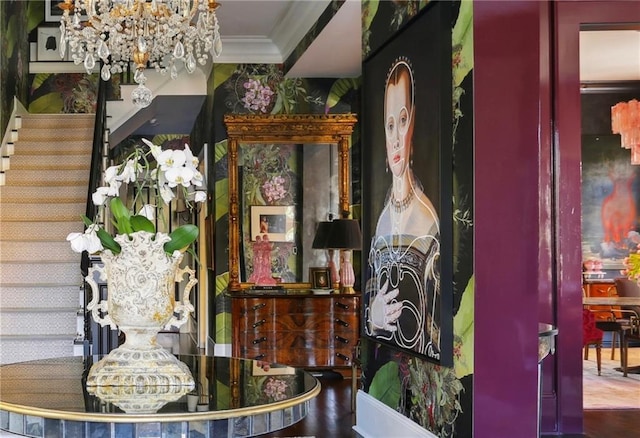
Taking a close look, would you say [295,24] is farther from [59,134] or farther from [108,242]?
[108,242]

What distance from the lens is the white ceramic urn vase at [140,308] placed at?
2.49 m

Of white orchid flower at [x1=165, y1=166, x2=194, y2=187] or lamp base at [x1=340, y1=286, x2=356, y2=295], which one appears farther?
lamp base at [x1=340, y1=286, x2=356, y2=295]

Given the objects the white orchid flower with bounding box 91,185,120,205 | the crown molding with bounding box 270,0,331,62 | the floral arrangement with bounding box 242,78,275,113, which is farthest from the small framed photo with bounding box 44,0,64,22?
the white orchid flower with bounding box 91,185,120,205

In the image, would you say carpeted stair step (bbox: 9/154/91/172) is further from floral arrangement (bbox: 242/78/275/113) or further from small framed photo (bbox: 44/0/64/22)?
small framed photo (bbox: 44/0/64/22)

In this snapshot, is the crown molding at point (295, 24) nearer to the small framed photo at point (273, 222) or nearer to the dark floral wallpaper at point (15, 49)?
the small framed photo at point (273, 222)

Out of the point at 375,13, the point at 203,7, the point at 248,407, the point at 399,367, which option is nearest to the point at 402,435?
the point at 399,367

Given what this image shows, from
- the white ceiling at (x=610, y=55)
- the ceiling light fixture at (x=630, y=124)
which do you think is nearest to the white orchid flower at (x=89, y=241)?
the white ceiling at (x=610, y=55)

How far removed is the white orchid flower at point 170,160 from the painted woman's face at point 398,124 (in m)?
1.70

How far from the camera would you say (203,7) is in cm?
484

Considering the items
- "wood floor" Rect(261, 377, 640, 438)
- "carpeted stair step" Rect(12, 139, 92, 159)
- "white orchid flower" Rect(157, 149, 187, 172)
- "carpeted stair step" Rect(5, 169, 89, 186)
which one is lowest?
"wood floor" Rect(261, 377, 640, 438)

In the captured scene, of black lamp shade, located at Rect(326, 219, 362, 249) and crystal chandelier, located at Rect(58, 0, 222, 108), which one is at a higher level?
crystal chandelier, located at Rect(58, 0, 222, 108)

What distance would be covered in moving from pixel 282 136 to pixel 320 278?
1426 millimetres

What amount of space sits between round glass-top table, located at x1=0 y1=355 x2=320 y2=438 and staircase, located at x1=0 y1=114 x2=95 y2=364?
9.89 feet

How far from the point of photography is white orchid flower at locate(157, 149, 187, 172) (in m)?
2.57
